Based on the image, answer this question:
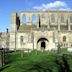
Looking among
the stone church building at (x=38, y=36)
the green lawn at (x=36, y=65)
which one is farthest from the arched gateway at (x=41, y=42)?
the green lawn at (x=36, y=65)

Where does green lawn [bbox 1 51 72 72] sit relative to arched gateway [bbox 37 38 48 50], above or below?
below

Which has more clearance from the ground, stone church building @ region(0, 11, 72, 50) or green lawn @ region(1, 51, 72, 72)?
stone church building @ region(0, 11, 72, 50)

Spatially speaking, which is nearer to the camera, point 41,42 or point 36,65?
point 36,65

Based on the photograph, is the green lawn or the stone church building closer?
the green lawn

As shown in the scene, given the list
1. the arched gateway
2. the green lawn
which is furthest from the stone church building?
the green lawn

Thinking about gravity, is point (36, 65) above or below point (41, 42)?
below

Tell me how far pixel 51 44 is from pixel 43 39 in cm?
276

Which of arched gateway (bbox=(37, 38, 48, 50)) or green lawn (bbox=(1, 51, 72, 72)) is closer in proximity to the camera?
green lawn (bbox=(1, 51, 72, 72))

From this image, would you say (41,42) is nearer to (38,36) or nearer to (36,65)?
(38,36)

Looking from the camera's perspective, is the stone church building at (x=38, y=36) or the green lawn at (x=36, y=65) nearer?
the green lawn at (x=36, y=65)

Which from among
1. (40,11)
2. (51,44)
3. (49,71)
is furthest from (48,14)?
(49,71)

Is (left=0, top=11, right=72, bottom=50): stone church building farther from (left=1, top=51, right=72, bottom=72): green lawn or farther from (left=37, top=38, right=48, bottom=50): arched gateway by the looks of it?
(left=1, top=51, right=72, bottom=72): green lawn

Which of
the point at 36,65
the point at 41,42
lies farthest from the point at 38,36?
the point at 36,65

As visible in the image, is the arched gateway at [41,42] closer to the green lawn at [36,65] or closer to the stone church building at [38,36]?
the stone church building at [38,36]
